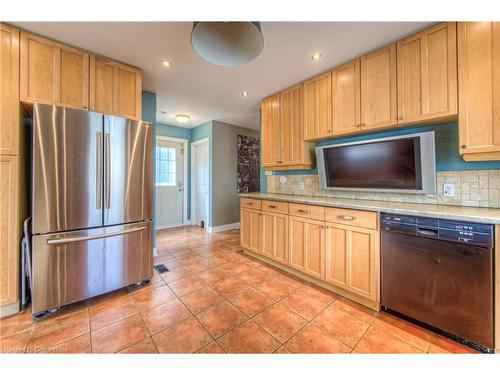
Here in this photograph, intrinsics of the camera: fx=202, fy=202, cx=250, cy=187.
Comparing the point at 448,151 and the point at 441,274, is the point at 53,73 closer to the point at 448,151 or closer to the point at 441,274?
the point at 441,274

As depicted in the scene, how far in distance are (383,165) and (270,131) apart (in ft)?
5.52

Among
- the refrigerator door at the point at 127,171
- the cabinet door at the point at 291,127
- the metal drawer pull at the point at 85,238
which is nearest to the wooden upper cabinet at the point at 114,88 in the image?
the refrigerator door at the point at 127,171

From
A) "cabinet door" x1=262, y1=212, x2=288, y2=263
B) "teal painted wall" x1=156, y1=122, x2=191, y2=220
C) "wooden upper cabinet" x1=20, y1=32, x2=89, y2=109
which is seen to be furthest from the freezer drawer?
"teal painted wall" x1=156, y1=122, x2=191, y2=220

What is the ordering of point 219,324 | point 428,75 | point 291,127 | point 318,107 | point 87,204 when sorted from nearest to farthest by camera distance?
point 219,324, point 428,75, point 87,204, point 318,107, point 291,127

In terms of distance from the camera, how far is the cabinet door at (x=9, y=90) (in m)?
1.67

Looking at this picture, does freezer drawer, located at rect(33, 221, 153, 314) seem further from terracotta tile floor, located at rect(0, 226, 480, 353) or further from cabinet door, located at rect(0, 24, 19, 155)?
cabinet door, located at rect(0, 24, 19, 155)

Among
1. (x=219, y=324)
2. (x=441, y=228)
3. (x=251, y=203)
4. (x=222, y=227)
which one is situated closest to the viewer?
(x=441, y=228)

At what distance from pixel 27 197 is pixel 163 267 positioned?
5.18 feet

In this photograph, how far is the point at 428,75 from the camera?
1.75 metres

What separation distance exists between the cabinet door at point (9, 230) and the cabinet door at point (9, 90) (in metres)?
0.13

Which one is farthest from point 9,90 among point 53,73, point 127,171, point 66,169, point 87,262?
point 87,262

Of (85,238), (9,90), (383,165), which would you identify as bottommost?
(85,238)
